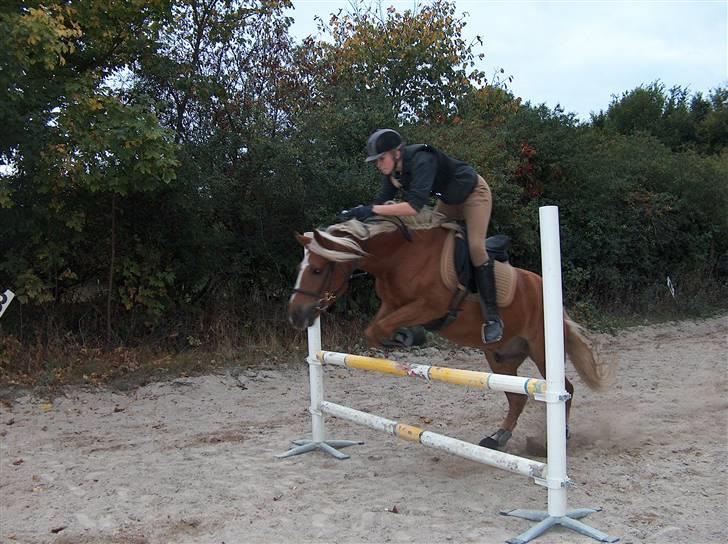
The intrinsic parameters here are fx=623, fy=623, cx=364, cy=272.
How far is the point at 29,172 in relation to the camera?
6668 mm

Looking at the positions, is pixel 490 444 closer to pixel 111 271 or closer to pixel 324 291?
pixel 324 291

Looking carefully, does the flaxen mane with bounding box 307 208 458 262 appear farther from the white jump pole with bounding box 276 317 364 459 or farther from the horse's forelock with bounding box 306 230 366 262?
the white jump pole with bounding box 276 317 364 459

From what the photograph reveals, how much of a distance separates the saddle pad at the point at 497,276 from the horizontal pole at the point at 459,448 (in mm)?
909

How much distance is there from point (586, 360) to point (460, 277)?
145cm

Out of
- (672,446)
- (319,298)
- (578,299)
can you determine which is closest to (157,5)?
(319,298)

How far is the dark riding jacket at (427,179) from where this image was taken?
3648 mm

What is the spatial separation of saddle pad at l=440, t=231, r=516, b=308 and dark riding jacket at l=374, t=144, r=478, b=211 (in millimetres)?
286

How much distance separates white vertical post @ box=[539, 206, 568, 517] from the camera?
3020mm

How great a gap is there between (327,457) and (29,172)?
461cm

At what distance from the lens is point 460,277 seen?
3934 millimetres

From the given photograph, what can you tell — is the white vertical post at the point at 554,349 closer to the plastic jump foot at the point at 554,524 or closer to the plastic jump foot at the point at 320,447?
the plastic jump foot at the point at 554,524

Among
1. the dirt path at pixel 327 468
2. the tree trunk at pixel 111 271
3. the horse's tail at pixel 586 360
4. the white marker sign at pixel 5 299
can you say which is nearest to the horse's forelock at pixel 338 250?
the dirt path at pixel 327 468

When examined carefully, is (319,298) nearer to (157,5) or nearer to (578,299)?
(157,5)

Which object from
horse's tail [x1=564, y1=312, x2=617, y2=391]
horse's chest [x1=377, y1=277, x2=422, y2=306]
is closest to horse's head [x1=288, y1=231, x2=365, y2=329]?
horse's chest [x1=377, y1=277, x2=422, y2=306]
